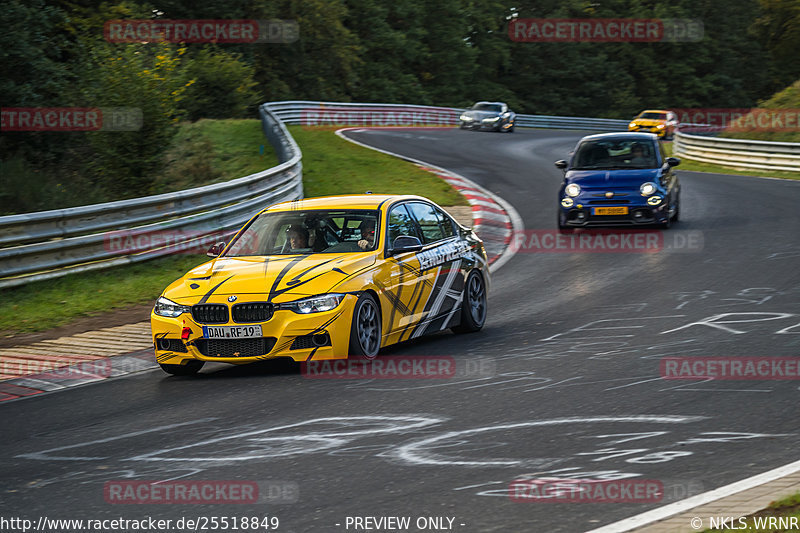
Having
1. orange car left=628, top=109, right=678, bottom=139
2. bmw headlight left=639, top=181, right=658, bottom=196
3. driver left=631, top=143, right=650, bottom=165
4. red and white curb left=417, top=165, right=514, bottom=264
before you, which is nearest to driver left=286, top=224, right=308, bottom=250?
red and white curb left=417, top=165, right=514, bottom=264

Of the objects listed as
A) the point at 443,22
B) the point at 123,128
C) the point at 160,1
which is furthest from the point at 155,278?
the point at 443,22

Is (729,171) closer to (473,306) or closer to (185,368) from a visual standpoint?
(473,306)

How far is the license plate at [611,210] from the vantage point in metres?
18.3

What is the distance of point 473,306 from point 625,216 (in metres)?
7.84

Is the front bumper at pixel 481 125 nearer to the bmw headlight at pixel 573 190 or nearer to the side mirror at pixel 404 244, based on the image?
the bmw headlight at pixel 573 190

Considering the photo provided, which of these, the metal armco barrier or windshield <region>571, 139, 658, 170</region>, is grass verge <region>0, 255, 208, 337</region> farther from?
windshield <region>571, 139, 658, 170</region>

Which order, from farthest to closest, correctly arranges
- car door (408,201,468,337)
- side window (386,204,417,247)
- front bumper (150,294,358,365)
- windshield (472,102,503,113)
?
windshield (472,102,503,113) → car door (408,201,468,337) → side window (386,204,417,247) → front bumper (150,294,358,365)

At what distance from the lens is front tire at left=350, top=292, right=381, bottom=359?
9141 mm

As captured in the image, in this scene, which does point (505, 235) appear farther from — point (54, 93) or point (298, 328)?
point (54, 93)

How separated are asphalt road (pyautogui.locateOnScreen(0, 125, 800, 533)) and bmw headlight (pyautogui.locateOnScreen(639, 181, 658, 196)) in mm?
5484

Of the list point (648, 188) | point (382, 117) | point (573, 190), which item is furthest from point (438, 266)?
point (382, 117)

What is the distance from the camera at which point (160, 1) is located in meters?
52.7

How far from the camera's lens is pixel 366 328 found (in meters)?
9.39

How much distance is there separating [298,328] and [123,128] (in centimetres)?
1345
